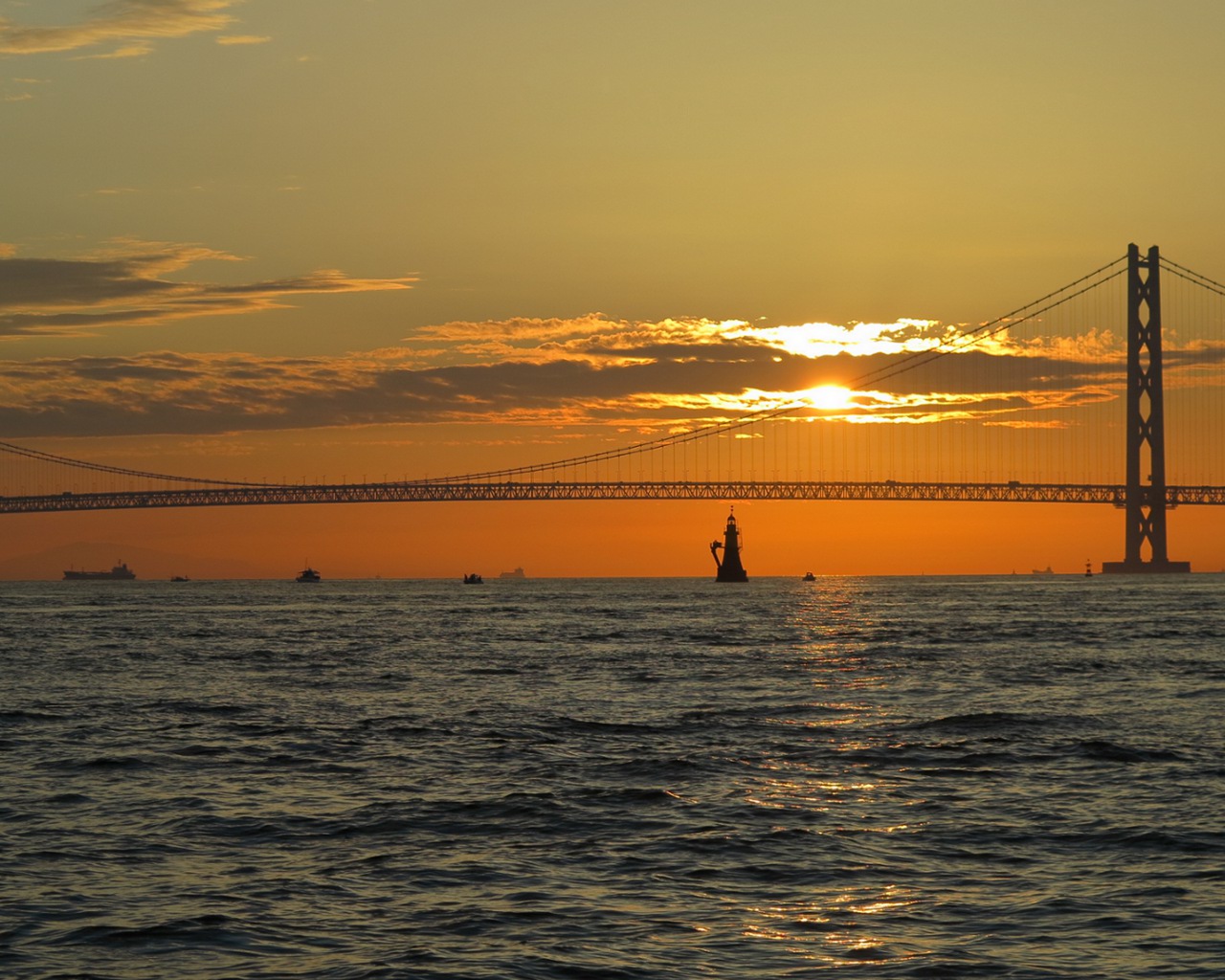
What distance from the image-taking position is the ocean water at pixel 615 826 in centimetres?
1229

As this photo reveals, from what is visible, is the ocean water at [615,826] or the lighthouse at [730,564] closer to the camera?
the ocean water at [615,826]

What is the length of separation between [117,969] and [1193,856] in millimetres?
9648

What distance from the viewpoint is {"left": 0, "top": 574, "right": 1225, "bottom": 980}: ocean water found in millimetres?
12289

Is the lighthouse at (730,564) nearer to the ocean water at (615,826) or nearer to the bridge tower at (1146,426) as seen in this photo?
the bridge tower at (1146,426)

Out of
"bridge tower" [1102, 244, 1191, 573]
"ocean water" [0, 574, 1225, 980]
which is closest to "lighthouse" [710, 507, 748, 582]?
"bridge tower" [1102, 244, 1191, 573]

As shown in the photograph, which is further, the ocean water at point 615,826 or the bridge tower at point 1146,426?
the bridge tower at point 1146,426

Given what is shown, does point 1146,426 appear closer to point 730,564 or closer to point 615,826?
point 730,564

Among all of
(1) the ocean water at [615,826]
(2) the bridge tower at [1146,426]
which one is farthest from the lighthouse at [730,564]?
(1) the ocean water at [615,826]

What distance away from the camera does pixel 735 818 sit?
17.9 m

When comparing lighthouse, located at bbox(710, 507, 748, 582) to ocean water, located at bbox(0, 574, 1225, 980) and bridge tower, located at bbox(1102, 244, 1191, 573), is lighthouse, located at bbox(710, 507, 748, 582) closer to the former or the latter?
bridge tower, located at bbox(1102, 244, 1191, 573)

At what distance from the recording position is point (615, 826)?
1748cm

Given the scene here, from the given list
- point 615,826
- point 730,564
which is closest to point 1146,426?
point 730,564

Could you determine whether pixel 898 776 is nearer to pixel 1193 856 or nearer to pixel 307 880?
pixel 1193 856

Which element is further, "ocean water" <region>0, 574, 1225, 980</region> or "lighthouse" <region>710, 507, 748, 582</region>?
"lighthouse" <region>710, 507, 748, 582</region>
